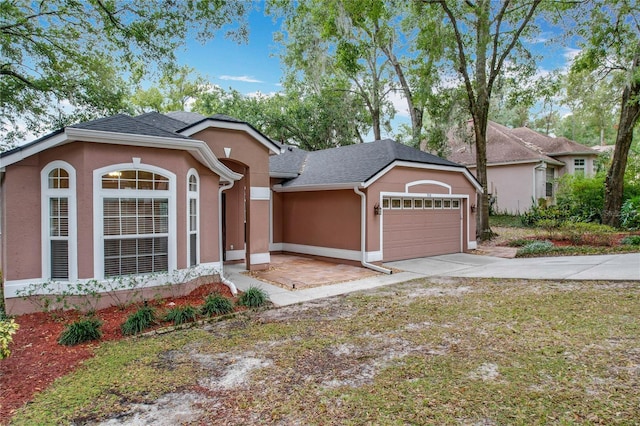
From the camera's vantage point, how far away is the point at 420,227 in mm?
12617

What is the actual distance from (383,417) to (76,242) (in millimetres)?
5935

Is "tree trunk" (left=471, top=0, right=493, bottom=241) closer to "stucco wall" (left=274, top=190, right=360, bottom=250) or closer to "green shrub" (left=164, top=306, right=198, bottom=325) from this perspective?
"stucco wall" (left=274, top=190, right=360, bottom=250)

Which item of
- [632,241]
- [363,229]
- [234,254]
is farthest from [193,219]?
[632,241]

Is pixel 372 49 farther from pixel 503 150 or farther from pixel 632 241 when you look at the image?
pixel 632 241

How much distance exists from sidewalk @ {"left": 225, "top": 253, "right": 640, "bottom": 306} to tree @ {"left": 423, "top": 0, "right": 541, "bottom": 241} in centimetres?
497

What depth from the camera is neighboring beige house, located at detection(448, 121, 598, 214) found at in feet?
71.2

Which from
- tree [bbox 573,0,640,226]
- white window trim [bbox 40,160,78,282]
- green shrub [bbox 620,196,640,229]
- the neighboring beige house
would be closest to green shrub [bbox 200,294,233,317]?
white window trim [bbox 40,160,78,282]

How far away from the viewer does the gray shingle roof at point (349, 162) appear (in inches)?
456

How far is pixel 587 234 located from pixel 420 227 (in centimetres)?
649

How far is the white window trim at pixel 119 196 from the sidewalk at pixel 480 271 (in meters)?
2.00

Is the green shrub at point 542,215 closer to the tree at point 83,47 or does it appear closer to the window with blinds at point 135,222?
the tree at point 83,47

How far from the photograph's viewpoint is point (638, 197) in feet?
55.6

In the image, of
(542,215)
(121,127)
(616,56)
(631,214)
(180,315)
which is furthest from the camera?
(542,215)

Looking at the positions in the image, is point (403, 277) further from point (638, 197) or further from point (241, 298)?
point (638, 197)
